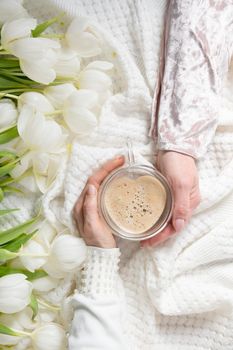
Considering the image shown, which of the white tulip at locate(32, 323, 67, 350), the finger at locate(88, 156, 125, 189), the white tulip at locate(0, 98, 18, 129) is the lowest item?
the white tulip at locate(32, 323, 67, 350)

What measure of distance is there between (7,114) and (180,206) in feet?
1.17

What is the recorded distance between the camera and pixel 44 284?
1290mm

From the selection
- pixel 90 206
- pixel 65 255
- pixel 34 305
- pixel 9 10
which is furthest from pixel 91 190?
pixel 9 10

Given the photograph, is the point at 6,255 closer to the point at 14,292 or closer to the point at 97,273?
the point at 14,292

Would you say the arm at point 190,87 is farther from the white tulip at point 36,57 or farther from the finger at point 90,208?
the white tulip at point 36,57

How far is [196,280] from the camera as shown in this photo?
134cm

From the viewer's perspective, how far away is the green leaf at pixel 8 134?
1230mm

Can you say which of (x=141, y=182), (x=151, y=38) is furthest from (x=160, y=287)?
(x=151, y=38)

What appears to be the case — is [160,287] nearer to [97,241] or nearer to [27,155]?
[97,241]

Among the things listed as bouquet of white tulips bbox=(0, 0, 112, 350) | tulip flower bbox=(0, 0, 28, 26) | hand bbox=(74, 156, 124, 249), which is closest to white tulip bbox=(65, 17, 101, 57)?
bouquet of white tulips bbox=(0, 0, 112, 350)

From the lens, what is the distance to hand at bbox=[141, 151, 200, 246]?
127cm

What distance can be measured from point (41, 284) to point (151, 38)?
53 centimetres

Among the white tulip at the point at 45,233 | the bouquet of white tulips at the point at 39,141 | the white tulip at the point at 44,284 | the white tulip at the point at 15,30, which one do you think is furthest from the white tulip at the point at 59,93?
the white tulip at the point at 44,284

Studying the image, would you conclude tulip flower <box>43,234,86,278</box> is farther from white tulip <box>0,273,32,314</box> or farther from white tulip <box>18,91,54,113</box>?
white tulip <box>18,91,54,113</box>
